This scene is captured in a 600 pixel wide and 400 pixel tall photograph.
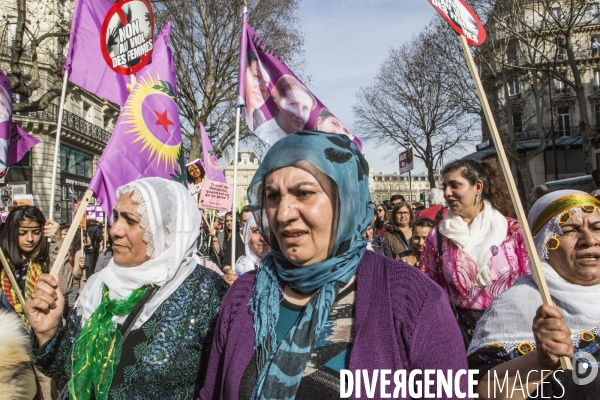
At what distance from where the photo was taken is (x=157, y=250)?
2443mm

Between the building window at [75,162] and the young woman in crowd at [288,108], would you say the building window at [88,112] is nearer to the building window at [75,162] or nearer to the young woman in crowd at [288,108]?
the building window at [75,162]

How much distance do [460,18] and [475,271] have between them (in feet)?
5.49

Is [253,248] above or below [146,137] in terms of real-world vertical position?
below

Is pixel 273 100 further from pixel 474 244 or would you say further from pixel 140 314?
pixel 140 314

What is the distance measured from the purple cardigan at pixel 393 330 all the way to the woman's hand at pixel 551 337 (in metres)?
0.32

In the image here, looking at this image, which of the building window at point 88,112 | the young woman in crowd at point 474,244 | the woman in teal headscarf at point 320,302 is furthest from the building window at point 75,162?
the woman in teal headscarf at point 320,302

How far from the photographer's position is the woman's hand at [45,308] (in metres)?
2.15

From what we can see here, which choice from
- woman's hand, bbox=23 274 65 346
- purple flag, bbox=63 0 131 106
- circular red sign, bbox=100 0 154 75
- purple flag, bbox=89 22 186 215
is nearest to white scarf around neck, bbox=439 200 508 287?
purple flag, bbox=89 22 186 215

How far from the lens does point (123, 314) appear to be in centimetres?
234

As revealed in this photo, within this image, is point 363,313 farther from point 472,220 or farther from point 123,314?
point 472,220

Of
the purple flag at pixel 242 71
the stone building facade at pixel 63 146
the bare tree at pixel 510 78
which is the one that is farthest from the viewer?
the stone building facade at pixel 63 146

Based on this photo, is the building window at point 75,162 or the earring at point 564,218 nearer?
the earring at point 564,218

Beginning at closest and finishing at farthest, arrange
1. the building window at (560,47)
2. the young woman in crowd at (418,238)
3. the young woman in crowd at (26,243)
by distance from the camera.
A: the young woman in crowd at (26,243) → the young woman in crowd at (418,238) → the building window at (560,47)

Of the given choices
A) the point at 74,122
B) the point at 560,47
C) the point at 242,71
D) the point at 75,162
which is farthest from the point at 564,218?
the point at 75,162
